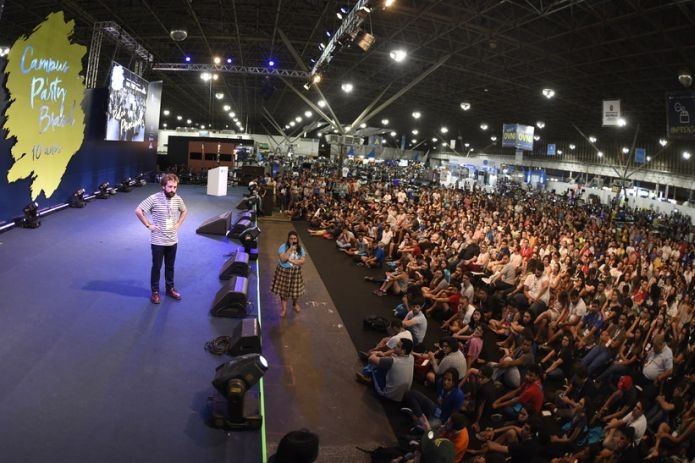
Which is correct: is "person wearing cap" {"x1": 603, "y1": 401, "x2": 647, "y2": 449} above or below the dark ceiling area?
below

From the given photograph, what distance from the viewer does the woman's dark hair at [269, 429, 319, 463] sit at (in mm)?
2955

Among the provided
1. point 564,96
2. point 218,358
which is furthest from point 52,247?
point 564,96

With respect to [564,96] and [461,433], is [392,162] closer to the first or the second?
[564,96]

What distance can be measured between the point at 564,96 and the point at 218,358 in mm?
23083

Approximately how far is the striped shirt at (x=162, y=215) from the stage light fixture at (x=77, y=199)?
7433 mm

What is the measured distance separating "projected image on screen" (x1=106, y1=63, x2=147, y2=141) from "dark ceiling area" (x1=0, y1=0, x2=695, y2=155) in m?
0.97

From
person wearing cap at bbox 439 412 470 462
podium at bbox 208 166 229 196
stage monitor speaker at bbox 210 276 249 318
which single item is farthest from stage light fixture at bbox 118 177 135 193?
person wearing cap at bbox 439 412 470 462

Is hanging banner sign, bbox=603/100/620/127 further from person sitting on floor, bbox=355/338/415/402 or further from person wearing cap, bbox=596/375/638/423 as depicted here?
person sitting on floor, bbox=355/338/415/402

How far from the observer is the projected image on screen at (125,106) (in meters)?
12.4

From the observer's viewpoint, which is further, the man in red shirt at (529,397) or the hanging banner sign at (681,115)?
the hanging banner sign at (681,115)

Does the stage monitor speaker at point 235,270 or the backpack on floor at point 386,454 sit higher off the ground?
the stage monitor speaker at point 235,270

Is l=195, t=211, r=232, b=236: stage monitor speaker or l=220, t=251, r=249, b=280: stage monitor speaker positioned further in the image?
l=195, t=211, r=232, b=236: stage monitor speaker

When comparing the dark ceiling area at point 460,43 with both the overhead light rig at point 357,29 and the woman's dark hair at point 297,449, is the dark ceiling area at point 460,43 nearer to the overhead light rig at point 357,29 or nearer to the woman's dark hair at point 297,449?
the overhead light rig at point 357,29

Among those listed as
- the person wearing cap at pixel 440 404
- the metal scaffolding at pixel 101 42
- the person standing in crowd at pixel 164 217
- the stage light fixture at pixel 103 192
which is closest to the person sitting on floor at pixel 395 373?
the person wearing cap at pixel 440 404
